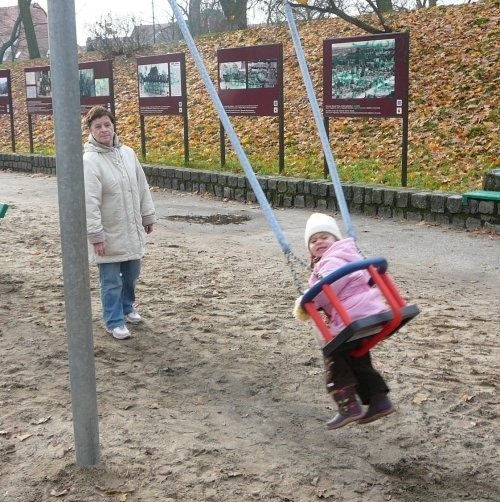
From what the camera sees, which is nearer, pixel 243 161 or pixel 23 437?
pixel 243 161

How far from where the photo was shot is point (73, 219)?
3.38 m

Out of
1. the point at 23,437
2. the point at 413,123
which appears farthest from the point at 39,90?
the point at 23,437

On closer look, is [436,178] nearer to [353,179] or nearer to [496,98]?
[353,179]

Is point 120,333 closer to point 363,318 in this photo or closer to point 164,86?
point 363,318

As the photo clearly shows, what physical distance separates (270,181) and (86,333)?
790 cm

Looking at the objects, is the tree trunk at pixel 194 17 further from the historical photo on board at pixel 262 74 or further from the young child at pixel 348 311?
the young child at pixel 348 311

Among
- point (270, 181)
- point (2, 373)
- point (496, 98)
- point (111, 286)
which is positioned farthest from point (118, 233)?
A: point (496, 98)

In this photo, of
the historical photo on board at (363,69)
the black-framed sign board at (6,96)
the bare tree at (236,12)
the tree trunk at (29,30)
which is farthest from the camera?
the tree trunk at (29,30)

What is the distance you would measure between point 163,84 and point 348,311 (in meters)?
11.4

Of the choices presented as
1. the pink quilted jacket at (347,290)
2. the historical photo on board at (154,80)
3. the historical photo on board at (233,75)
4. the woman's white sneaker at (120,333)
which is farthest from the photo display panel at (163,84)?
the pink quilted jacket at (347,290)

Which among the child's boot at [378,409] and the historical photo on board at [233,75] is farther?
the historical photo on board at [233,75]

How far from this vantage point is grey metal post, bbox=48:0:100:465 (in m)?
3.23

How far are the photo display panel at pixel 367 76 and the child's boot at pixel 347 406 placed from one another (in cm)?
737

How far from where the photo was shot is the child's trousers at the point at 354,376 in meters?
3.54
